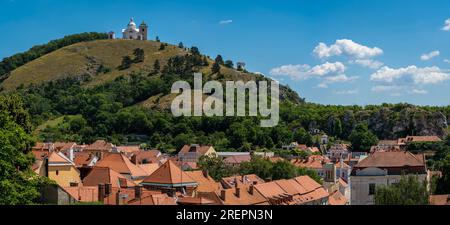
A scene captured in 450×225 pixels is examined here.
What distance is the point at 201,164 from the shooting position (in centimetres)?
Answer: 6625

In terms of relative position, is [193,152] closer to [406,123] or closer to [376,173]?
[406,123]

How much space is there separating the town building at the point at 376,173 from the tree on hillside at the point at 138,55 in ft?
491

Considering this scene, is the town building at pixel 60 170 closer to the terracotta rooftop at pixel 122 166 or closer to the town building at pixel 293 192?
the terracotta rooftop at pixel 122 166

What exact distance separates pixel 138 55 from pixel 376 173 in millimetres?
152431

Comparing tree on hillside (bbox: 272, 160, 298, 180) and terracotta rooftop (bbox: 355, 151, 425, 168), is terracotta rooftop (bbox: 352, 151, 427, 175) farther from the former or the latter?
tree on hillside (bbox: 272, 160, 298, 180)

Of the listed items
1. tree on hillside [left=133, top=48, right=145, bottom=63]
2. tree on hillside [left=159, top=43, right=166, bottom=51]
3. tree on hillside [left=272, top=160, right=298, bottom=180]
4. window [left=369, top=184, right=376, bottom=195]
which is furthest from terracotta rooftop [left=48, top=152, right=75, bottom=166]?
tree on hillside [left=159, top=43, right=166, bottom=51]

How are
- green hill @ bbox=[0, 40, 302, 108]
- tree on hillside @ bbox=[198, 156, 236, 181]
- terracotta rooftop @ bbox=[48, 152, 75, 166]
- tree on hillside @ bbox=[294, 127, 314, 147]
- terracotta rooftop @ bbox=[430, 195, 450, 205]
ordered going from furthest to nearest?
green hill @ bbox=[0, 40, 302, 108], tree on hillside @ bbox=[294, 127, 314, 147], tree on hillside @ bbox=[198, 156, 236, 181], terracotta rooftop @ bbox=[48, 152, 75, 166], terracotta rooftop @ bbox=[430, 195, 450, 205]

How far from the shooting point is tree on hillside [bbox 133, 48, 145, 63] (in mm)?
186875

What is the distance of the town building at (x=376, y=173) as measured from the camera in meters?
40.7

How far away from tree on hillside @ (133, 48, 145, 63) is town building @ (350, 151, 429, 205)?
491ft

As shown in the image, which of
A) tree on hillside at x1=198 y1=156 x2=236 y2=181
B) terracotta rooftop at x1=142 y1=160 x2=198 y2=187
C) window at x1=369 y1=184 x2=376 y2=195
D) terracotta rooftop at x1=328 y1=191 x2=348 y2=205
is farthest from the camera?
tree on hillside at x1=198 y1=156 x2=236 y2=181

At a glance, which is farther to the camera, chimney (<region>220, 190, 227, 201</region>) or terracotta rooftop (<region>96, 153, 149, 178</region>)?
terracotta rooftop (<region>96, 153, 149, 178</region>)
